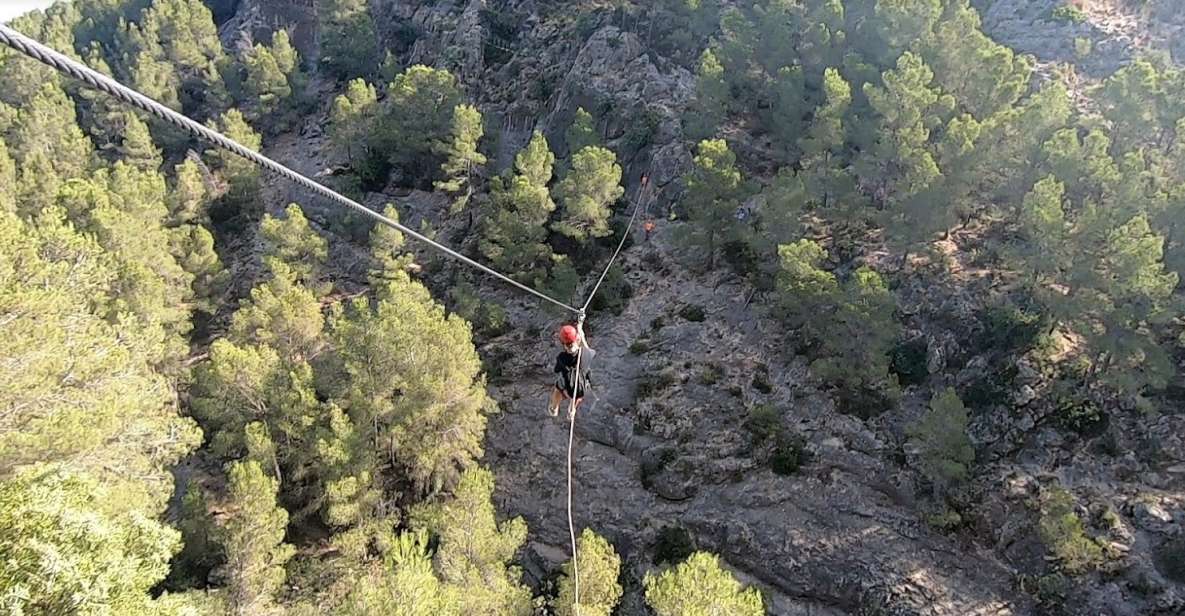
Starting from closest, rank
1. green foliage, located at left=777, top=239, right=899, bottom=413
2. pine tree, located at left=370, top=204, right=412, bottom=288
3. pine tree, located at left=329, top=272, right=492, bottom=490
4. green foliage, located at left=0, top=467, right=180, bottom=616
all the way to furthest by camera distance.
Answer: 1. green foliage, located at left=0, top=467, right=180, bottom=616
2. pine tree, located at left=329, top=272, right=492, bottom=490
3. green foliage, located at left=777, top=239, right=899, bottom=413
4. pine tree, located at left=370, top=204, right=412, bottom=288

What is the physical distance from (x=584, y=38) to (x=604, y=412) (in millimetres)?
34740

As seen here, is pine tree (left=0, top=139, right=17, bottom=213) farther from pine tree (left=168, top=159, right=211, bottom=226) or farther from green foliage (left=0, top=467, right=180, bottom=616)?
green foliage (left=0, top=467, right=180, bottom=616)

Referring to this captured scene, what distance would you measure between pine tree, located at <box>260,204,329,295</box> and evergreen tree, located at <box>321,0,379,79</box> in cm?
3287

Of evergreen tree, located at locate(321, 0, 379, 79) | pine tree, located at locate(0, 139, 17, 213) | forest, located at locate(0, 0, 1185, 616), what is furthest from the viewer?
evergreen tree, located at locate(321, 0, 379, 79)

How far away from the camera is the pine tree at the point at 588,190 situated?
36438mm

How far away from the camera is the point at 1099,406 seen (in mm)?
25516

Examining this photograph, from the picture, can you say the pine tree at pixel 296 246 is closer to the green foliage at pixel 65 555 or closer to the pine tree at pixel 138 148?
the pine tree at pixel 138 148

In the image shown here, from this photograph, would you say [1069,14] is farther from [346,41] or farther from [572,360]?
[346,41]

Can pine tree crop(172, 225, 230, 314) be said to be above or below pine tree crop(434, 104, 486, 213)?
below

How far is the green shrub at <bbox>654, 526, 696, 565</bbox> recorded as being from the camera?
2647 cm

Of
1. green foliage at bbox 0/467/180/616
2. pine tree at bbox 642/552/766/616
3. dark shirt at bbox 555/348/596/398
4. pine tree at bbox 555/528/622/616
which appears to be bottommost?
pine tree at bbox 555/528/622/616

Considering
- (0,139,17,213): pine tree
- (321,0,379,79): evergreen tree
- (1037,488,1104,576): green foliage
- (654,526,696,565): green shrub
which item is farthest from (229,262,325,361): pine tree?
(321,0,379,79): evergreen tree

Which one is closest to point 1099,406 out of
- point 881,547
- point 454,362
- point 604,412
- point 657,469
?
point 881,547

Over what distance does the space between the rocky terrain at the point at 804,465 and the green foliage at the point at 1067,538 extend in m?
0.75
